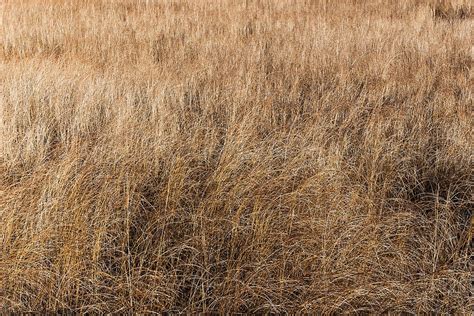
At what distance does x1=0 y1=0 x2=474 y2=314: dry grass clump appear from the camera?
6.55ft

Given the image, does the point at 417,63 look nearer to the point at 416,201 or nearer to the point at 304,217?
the point at 416,201

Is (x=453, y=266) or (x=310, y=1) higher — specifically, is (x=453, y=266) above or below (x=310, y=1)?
below

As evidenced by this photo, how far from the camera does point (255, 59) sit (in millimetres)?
5395

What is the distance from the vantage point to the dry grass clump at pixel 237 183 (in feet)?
6.55

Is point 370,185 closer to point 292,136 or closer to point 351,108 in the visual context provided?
point 292,136

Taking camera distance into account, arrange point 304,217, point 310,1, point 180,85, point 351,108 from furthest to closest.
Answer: point 310,1 → point 180,85 → point 351,108 → point 304,217

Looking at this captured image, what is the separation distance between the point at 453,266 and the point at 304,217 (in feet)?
2.27

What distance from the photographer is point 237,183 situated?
256 cm

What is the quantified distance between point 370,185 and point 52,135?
2251mm

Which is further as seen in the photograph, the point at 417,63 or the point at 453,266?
the point at 417,63

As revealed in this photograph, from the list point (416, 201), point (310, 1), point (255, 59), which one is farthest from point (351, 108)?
point (310, 1)

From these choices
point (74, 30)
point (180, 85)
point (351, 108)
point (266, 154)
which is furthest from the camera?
point (74, 30)

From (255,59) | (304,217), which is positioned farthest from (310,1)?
(304,217)

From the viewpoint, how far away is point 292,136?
311 cm
